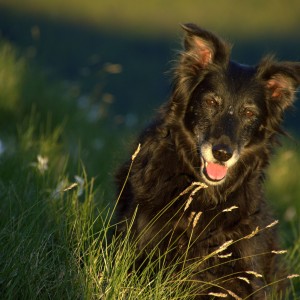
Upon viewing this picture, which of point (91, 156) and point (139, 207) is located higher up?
point (139, 207)

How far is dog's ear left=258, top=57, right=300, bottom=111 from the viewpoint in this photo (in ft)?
16.8

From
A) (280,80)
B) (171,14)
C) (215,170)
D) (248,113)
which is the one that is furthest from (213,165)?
(171,14)

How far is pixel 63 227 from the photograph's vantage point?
4.59m

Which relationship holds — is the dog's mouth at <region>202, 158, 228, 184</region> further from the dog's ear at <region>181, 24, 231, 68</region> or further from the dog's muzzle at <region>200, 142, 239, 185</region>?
the dog's ear at <region>181, 24, 231, 68</region>

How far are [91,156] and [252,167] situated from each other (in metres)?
2.76

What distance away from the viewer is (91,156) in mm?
7688

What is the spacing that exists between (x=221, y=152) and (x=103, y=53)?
1166cm

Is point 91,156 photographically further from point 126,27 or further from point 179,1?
point 179,1

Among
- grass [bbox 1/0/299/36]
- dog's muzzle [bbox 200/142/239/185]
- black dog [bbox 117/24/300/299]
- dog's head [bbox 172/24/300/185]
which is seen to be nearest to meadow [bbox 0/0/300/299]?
black dog [bbox 117/24/300/299]

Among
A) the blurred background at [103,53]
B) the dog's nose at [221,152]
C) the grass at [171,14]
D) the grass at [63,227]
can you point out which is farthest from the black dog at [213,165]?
the grass at [171,14]

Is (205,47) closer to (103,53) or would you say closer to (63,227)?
(63,227)

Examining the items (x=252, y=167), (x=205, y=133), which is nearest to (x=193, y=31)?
(x=205, y=133)

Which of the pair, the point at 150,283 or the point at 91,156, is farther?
the point at 91,156

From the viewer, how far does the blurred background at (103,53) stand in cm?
862
